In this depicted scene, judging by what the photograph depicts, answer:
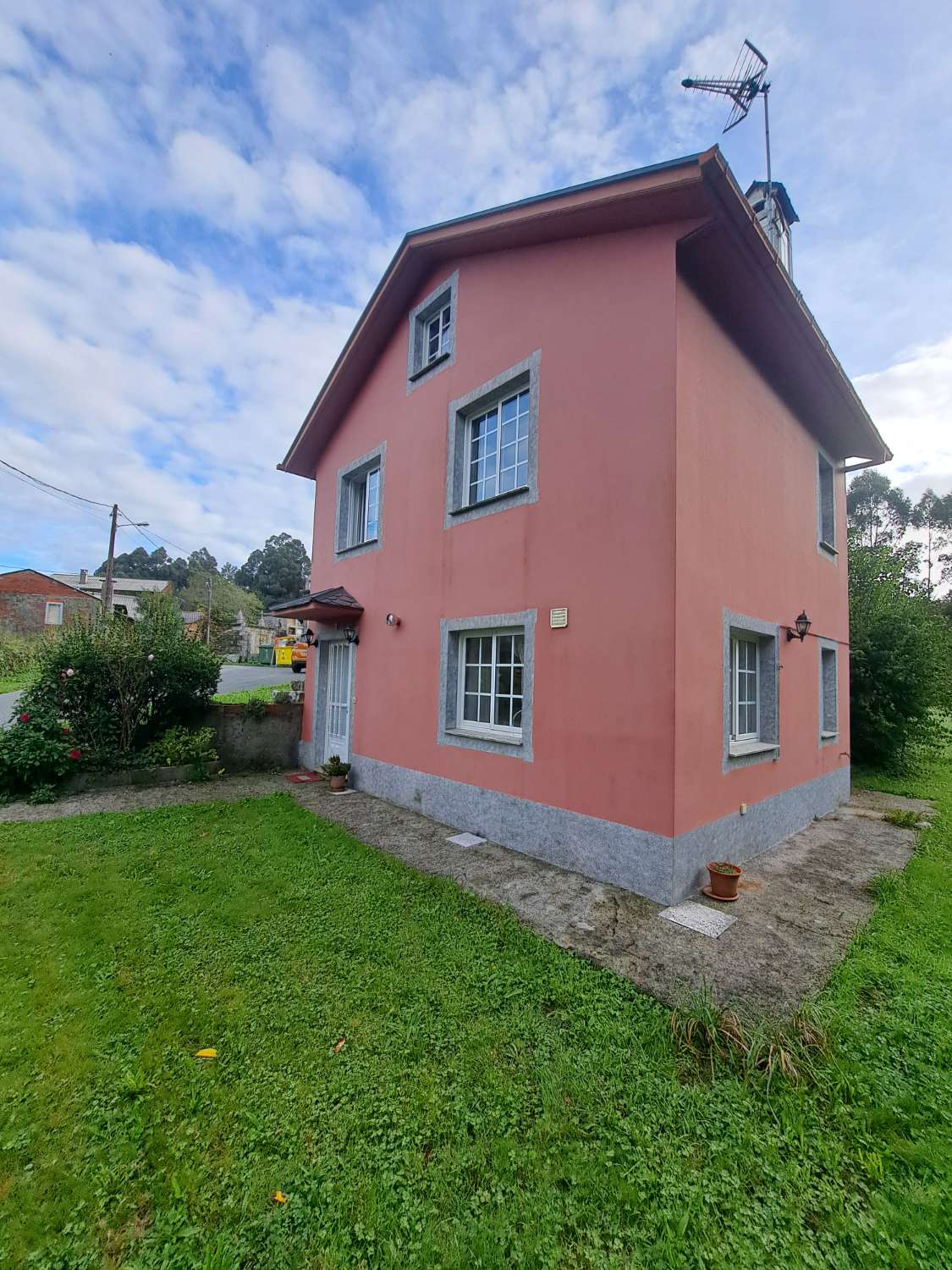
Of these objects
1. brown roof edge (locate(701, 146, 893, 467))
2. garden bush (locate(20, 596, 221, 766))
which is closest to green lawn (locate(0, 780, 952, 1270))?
garden bush (locate(20, 596, 221, 766))

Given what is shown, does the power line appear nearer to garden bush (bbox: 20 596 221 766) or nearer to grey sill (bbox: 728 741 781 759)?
garden bush (bbox: 20 596 221 766)

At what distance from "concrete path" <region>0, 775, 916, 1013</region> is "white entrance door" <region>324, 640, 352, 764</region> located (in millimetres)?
1703

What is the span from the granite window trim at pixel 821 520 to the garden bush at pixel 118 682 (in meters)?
10.7

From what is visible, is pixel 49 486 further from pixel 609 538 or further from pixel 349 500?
pixel 609 538

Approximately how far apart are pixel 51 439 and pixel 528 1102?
32011mm

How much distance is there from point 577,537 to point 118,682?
7.70m

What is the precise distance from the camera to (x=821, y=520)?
27.5 feet

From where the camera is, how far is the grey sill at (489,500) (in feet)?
19.4

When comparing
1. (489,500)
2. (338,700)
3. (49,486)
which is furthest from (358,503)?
(49,486)

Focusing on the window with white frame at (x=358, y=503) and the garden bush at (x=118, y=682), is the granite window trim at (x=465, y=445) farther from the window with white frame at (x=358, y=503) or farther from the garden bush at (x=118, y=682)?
the garden bush at (x=118, y=682)

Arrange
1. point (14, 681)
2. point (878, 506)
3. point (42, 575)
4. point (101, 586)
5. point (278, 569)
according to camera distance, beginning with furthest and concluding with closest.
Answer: point (278, 569)
point (101, 586)
point (878, 506)
point (42, 575)
point (14, 681)

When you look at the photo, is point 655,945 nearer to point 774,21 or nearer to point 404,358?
point 404,358

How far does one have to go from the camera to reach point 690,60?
21.5ft

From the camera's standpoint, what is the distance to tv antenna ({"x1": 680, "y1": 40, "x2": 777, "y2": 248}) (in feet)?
22.4
